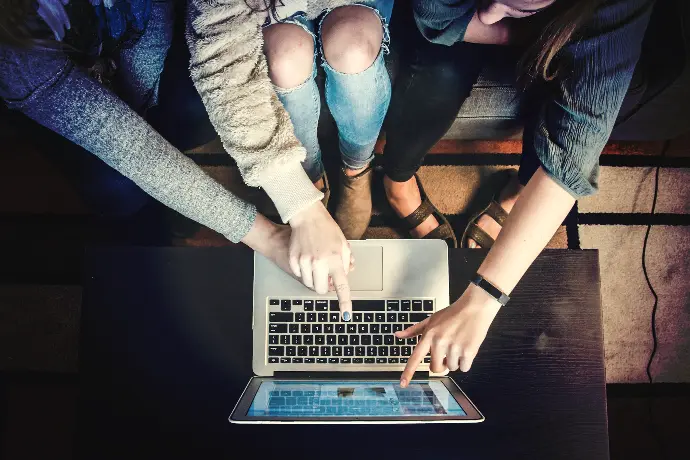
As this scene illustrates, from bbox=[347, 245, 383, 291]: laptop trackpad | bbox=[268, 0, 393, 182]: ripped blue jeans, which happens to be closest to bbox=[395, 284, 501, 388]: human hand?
bbox=[347, 245, 383, 291]: laptop trackpad

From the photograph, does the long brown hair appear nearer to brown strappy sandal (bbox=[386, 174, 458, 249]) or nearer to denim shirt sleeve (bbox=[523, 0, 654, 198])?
denim shirt sleeve (bbox=[523, 0, 654, 198])

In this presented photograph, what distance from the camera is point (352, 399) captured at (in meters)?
0.76

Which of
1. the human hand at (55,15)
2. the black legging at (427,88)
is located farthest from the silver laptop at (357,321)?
the human hand at (55,15)

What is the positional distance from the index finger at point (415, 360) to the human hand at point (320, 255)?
0.13 meters

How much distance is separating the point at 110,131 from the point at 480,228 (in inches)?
39.9

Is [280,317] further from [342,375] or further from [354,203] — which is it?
[354,203]

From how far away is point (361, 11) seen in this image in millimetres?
890

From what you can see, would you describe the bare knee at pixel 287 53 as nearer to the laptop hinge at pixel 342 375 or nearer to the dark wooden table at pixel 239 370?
the dark wooden table at pixel 239 370

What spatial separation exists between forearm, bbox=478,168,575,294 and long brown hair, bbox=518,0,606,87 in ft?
0.67

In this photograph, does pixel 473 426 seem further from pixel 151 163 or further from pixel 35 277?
pixel 35 277

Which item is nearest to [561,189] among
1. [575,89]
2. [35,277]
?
[575,89]

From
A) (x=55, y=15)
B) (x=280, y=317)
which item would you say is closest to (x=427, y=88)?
(x=280, y=317)

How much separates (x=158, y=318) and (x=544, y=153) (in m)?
A: 0.76

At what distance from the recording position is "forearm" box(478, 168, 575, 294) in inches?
32.1
